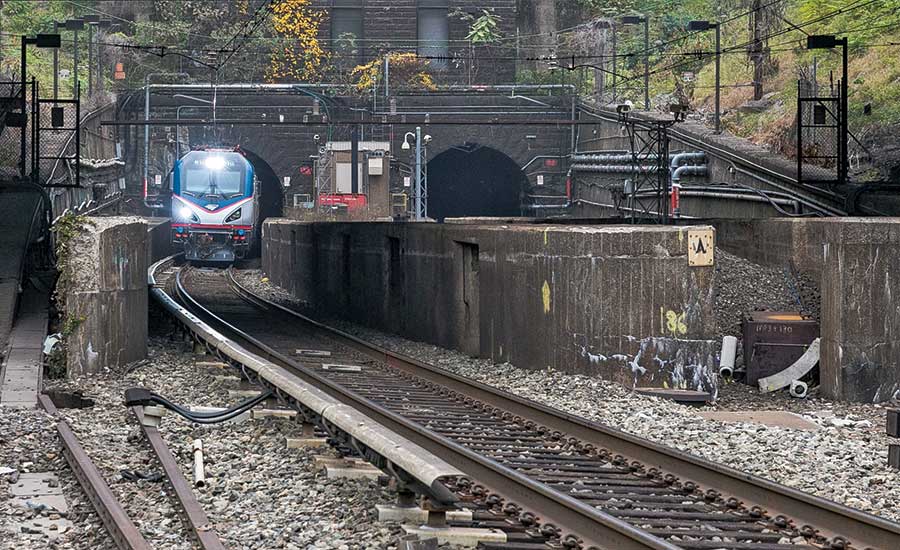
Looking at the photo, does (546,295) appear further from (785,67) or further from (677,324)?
(785,67)

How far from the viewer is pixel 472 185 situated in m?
61.2

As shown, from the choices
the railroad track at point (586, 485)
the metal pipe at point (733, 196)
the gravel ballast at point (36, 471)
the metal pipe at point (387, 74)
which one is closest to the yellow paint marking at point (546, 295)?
the railroad track at point (586, 485)

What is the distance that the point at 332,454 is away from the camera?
10.4 m

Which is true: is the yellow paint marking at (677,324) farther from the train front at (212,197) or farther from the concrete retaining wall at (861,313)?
the train front at (212,197)

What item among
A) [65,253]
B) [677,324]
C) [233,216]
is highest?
[233,216]

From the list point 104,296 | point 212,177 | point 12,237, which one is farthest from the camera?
point 212,177

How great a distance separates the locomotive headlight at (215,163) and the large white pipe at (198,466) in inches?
1404

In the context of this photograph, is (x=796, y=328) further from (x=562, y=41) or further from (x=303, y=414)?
(x=562, y=41)

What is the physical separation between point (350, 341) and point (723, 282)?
6030 millimetres

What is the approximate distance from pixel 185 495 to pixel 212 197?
123 feet

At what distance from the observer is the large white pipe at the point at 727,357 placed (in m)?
16.2

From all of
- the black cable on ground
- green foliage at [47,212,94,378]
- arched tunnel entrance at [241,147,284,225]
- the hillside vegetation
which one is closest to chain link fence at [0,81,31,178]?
green foliage at [47,212,94,378]

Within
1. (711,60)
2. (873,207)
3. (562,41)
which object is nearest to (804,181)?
(873,207)

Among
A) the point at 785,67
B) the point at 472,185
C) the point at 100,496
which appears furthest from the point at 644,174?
the point at 100,496
